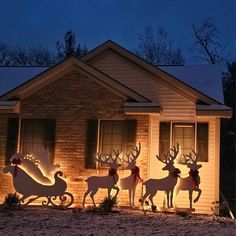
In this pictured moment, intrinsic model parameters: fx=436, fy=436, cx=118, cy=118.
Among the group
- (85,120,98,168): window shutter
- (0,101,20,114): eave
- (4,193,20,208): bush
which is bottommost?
(4,193,20,208): bush

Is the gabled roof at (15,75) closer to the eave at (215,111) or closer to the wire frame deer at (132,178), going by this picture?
the wire frame deer at (132,178)

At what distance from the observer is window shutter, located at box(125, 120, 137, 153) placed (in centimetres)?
1398

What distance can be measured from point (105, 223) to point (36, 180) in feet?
11.8

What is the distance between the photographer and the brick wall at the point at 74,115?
1402cm

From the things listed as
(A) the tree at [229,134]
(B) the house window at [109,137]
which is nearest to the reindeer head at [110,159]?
(B) the house window at [109,137]

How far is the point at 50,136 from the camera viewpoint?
14.3m

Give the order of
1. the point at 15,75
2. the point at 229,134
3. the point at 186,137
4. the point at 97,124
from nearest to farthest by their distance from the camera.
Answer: the point at 97,124
the point at 186,137
the point at 15,75
the point at 229,134

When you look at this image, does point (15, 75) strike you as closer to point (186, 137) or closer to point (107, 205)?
point (186, 137)

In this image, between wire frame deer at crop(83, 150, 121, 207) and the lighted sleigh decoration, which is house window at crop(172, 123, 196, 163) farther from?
the lighted sleigh decoration

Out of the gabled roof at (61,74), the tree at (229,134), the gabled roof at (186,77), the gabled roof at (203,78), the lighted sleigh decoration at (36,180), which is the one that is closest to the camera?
the lighted sleigh decoration at (36,180)

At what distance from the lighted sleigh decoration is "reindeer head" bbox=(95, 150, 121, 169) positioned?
1257 mm

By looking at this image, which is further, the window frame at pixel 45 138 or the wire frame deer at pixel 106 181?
the window frame at pixel 45 138

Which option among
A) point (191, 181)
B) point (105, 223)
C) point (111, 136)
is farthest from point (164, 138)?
point (105, 223)

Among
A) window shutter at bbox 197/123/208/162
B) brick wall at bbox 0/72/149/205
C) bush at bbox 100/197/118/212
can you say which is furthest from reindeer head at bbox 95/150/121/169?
window shutter at bbox 197/123/208/162
